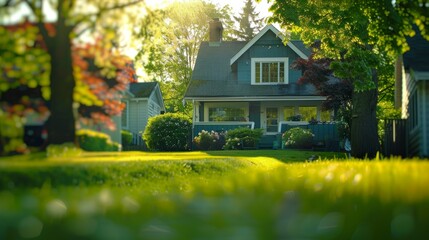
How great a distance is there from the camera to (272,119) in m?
32.1

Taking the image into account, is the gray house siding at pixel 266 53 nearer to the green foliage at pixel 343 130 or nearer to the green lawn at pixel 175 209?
the green foliage at pixel 343 130

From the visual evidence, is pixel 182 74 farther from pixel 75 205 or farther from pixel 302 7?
pixel 75 205

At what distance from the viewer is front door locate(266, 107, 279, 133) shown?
3172 cm

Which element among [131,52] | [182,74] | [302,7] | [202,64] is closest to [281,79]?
[202,64]

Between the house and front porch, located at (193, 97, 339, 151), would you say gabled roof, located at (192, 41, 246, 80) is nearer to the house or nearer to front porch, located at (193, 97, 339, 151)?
the house

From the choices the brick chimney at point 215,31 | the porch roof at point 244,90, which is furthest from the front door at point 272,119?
the brick chimney at point 215,31

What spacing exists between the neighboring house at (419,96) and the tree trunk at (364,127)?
126 centimetres

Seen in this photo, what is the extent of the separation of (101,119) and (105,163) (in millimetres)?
323

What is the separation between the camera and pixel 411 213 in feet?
11.7

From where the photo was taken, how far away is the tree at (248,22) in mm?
74312

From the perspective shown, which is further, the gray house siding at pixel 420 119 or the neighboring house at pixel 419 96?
the gray house siding at pixel 420 119

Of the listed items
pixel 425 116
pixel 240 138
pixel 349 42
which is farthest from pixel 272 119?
pixel 425 116

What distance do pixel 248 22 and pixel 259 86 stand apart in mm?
46824

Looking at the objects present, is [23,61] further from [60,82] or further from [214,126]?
[214,126]
